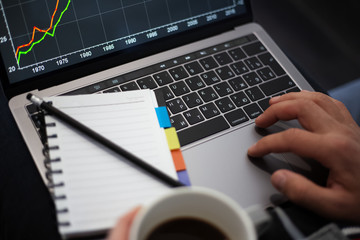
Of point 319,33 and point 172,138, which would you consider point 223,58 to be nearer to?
point 172,138

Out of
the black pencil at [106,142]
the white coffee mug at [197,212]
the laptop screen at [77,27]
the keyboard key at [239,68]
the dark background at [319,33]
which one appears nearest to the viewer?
the white coffee mug at [197,212]

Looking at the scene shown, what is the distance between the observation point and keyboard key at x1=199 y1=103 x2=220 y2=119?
618 mm

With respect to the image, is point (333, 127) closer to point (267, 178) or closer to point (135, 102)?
point (267, 178)

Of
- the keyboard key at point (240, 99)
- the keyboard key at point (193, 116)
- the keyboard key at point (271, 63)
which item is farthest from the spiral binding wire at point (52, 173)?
the keyboard key at point (271, 63)

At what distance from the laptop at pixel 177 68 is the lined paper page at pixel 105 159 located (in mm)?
54

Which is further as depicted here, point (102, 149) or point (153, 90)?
point (153, 90)

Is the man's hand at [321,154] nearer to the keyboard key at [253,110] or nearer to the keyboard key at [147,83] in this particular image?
the keyboard key at [253,110]

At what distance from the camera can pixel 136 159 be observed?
1.60 feet

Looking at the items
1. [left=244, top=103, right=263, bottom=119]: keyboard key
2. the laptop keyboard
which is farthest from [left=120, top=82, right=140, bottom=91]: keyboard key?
[left=244, top=103, right=263, bottom=119]: keyboard key

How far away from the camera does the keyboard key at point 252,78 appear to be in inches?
26.6

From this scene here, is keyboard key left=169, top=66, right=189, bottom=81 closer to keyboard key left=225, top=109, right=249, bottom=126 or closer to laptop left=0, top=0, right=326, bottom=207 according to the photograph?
laptop left=0, top=0, right=326, bottom=207

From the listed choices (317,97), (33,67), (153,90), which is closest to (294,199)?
(317,97)

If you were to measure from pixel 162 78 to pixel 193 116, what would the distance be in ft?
0.32

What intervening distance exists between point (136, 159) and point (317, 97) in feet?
1.12
